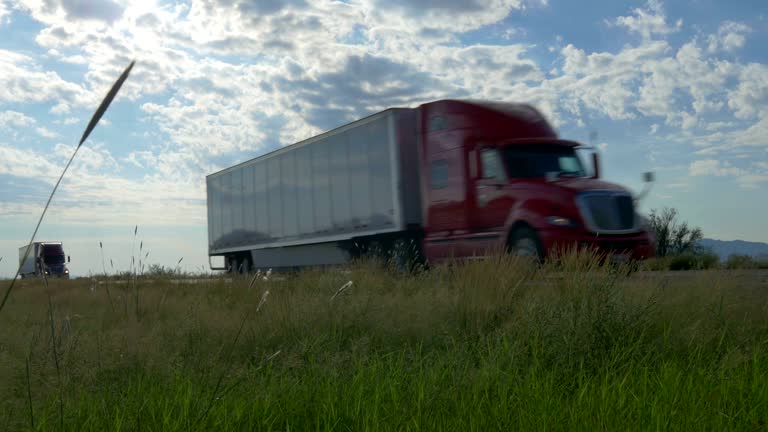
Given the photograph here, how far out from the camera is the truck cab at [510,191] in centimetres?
1374

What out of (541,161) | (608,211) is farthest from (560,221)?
(541,161)

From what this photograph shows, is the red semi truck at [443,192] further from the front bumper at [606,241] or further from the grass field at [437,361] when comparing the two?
the grass field at [437,361]

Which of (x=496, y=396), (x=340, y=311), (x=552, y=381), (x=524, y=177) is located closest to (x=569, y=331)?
(x=552, y=381)

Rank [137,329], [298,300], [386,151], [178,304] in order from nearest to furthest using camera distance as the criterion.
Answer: [137,329]
[298,300]
[178,304]
[386,151]

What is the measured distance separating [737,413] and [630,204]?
10.5 metres

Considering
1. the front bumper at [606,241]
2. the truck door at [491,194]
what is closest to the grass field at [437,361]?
the front bumper at [606,241]

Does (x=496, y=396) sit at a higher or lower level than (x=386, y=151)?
lower

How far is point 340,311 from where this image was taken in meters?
7.22

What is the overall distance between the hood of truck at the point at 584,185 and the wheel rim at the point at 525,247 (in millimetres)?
1157

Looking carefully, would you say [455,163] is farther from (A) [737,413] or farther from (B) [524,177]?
(A) [737,413]

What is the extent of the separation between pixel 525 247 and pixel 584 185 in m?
1.57

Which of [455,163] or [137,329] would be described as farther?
[455,163]

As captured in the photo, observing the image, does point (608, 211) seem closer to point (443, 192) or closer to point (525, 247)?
point (525, 247)

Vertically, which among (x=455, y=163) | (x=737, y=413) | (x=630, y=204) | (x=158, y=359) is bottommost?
(x=737, y=413)
